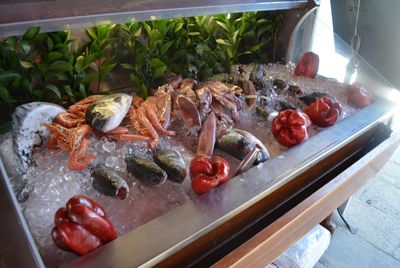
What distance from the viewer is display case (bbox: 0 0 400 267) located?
1.03m

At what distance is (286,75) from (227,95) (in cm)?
77

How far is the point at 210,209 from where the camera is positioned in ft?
4.10

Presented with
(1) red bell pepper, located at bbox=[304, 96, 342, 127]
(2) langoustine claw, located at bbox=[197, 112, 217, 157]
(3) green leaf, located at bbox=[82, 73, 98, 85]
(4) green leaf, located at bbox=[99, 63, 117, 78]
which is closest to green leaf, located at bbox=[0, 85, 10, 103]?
(3) green leaf, located at bbox=[82, 73, 98, 85]

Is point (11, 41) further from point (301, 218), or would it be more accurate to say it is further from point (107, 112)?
point (301, 218)

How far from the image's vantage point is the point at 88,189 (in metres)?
1.32

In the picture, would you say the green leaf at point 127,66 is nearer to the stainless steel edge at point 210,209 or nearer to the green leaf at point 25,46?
the green leaf at point 25,46

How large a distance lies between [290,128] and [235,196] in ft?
1.93

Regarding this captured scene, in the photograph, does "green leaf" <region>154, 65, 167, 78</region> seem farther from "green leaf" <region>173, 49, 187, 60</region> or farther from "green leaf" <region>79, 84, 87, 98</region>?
"green leaf" <region>79, 84, 87, 98</region>

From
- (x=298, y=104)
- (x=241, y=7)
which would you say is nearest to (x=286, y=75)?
(x=298, y=104)

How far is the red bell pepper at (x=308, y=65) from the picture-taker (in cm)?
246

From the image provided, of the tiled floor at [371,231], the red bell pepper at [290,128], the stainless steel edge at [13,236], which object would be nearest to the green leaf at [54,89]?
the stainless steel edge at [13,236]

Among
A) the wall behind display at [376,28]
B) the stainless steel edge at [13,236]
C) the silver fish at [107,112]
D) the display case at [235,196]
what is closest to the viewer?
the stainless steel edge at [13,236]

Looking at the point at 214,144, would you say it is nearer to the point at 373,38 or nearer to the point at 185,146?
the point at 185,146

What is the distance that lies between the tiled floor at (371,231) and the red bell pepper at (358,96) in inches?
46.0
